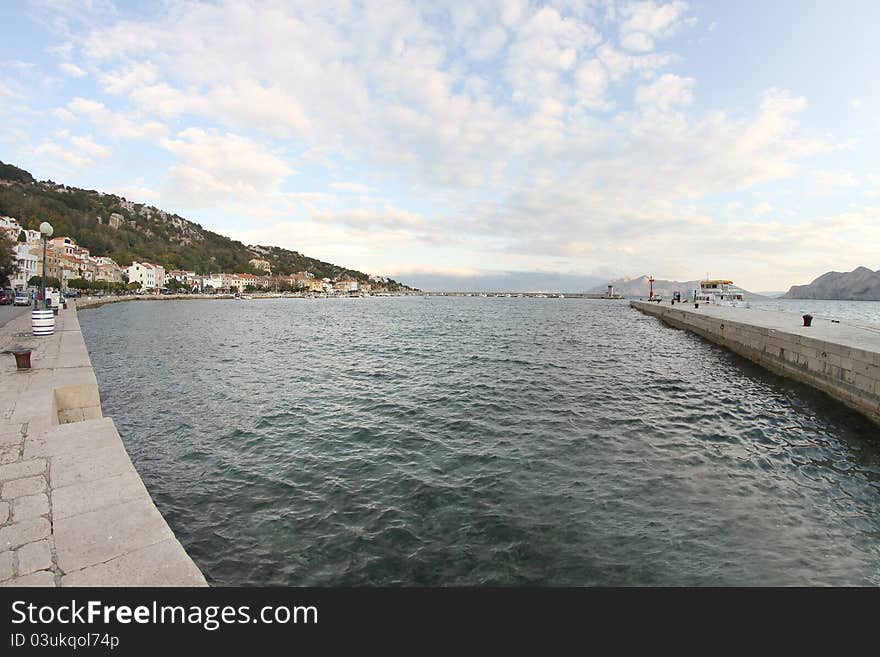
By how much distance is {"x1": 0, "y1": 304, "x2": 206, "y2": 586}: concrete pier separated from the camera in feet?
9.95

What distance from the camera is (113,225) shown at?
15112 centimetres

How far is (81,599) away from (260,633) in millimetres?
1260

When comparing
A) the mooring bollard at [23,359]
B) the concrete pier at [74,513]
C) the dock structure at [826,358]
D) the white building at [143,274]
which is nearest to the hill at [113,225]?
the white building at [143,274]

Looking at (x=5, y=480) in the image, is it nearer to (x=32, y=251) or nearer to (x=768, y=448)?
(x=768, y=448)

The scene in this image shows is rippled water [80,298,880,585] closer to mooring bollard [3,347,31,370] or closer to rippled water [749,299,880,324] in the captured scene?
mooring bollard [3,347,31,370]

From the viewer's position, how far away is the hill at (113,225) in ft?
374

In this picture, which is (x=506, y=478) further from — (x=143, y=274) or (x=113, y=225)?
(x=113, y=225)

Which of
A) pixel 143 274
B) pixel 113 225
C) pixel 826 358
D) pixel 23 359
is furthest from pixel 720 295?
pixel 113 225

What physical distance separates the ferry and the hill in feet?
464

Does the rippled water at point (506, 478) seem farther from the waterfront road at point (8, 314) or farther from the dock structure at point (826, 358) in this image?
the waterfront road at point (8, 314)

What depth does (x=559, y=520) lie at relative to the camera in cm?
591

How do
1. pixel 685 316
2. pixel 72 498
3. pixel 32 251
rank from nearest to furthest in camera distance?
1. pixel 72 498
2. pixel 685 316
3. pixel 32 251

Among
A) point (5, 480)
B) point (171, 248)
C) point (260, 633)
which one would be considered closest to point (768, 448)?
point (260, 633)

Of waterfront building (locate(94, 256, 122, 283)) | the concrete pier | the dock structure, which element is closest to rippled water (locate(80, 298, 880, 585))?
the dock structure
